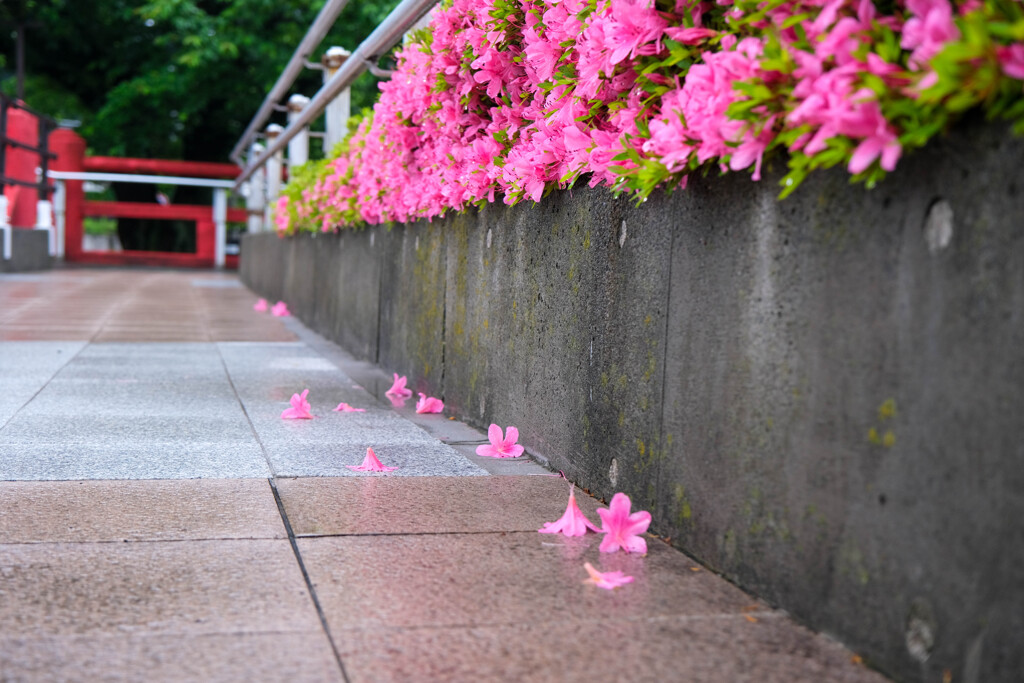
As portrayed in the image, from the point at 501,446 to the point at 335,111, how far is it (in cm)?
488

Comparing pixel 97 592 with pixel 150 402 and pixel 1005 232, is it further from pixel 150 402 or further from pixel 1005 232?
pixel 150 402

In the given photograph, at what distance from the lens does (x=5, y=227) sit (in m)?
13.6

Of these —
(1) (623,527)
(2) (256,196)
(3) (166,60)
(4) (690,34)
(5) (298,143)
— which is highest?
(3) (166,60)

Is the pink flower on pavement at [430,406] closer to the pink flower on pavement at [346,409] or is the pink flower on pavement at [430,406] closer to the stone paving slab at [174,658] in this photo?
the pink flower on pavement at [346,409]

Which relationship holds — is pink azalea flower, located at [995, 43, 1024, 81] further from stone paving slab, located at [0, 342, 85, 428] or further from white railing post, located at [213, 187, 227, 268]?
white railing post, located at [213, 187, 227, 268]

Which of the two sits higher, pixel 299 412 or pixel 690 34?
pixel 690 34

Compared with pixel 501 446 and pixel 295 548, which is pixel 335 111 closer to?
pixel 501 446

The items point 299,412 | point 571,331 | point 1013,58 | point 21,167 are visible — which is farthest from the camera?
point 21,167

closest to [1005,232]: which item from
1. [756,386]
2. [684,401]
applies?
[756,386]

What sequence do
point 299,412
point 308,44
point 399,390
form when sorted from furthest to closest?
point 308,44 → point 399,390 → point 299,412

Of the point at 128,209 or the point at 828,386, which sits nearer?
the point at 828,386

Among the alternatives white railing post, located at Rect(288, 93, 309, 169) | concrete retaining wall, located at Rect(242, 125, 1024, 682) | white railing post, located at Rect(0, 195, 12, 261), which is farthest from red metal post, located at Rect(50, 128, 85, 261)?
concrete retaining wall, located at Rect(242, 125, 1024, 682)

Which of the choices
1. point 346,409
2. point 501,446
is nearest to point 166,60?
point 346,409

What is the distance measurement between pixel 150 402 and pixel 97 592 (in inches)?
97.8
